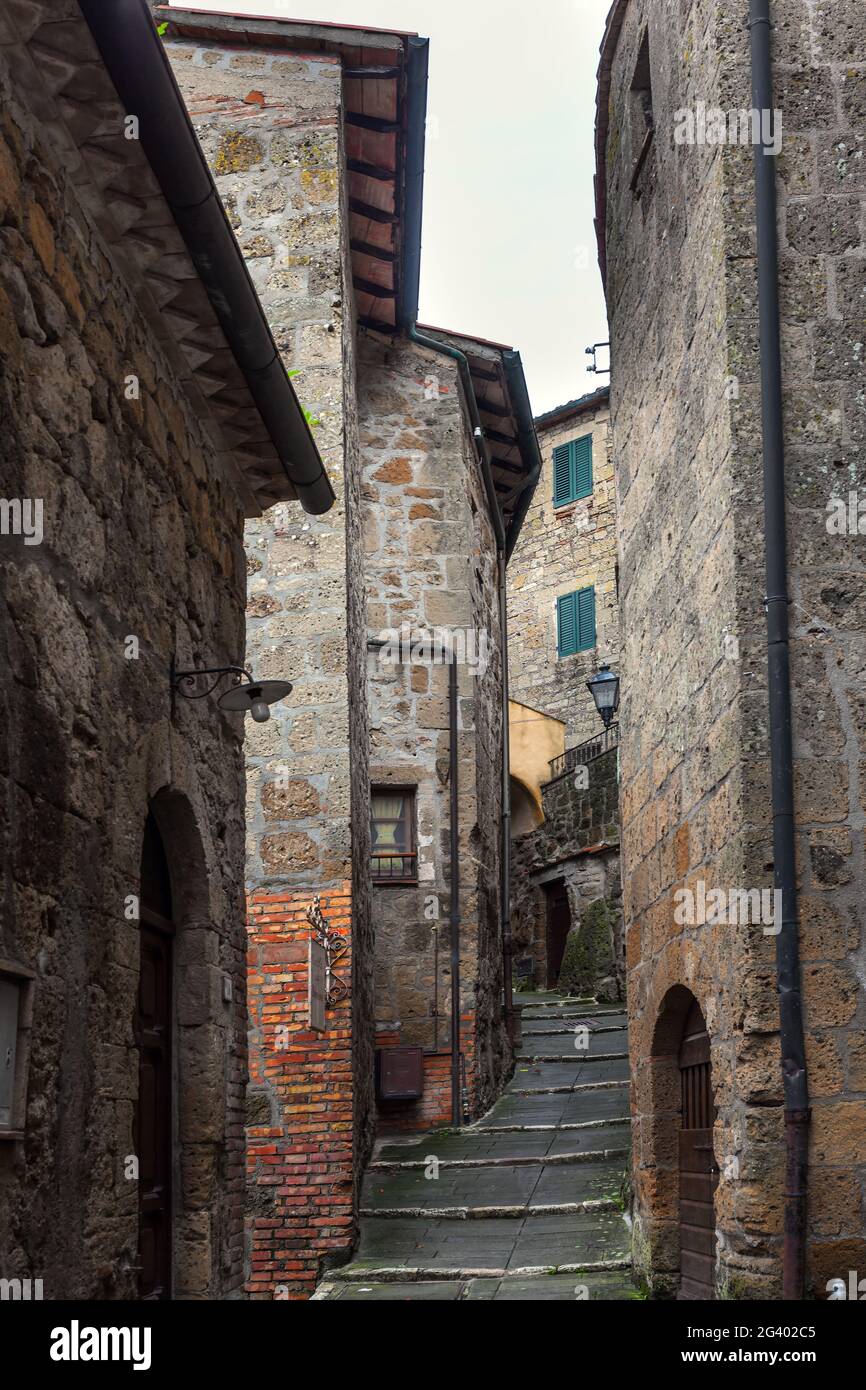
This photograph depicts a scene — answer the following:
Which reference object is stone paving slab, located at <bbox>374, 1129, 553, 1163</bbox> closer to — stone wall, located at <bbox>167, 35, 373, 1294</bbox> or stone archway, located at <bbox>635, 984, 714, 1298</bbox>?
stone wall, located at <bbox>167, 35, 373, 1294</bbox>

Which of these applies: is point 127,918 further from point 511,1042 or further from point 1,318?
point 511,1042

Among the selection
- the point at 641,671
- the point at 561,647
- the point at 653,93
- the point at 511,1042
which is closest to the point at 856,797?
the point at 641,671

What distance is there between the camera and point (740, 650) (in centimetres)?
548

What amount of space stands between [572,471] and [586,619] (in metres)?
2.82

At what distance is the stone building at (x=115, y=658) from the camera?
143 inches

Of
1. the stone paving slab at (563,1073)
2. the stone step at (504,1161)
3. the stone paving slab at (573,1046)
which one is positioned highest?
the stone paving slab at (573,1046)

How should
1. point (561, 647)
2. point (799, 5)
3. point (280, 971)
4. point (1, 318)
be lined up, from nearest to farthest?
1. point (1, 318)
2. point (799, 5)
3. point (280, 971)
4. point (561, 647)

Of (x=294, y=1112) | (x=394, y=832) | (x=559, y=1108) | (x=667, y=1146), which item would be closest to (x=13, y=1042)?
(x=667, y=1146)

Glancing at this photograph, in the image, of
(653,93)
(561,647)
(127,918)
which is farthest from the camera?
(561,647)

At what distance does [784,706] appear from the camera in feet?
17.6

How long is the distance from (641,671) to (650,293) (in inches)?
74.5

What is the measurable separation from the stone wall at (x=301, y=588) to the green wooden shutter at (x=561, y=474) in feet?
54.4

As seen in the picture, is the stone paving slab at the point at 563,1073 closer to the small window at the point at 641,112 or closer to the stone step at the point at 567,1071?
the stone step at the point at 567,1071

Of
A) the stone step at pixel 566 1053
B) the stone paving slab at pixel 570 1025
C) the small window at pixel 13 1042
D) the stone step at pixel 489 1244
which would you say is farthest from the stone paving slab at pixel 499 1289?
the stone paving slab at pixel 570 1025
